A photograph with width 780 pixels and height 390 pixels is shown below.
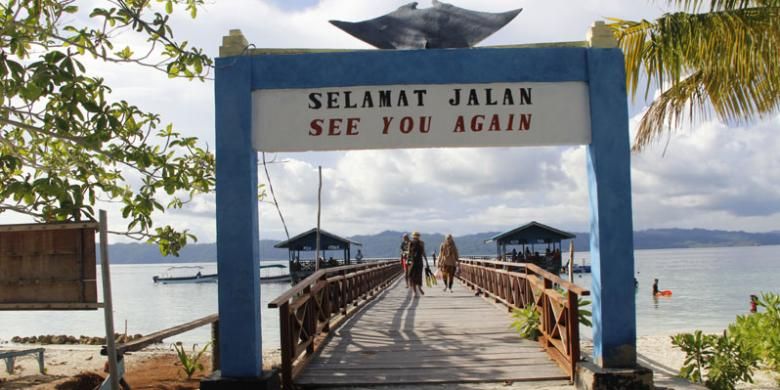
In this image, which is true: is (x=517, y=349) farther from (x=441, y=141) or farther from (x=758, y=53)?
(x=758, y=53)

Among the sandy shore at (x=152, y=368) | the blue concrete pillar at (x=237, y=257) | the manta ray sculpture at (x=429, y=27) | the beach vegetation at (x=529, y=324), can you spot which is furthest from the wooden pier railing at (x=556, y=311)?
the blue concrete pillar at (x=237, y=257)

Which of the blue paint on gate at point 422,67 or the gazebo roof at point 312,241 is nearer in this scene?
the blue paint on gate at point 422,67

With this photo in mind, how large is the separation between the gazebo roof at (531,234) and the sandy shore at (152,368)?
79.7 ft

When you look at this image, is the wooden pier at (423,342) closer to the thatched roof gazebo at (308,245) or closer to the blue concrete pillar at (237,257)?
the blue concrete pillar at (237,257)

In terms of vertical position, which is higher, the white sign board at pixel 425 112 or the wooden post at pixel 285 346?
the white sign board at pixel 425 112

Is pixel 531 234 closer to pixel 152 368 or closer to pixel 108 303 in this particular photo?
pixel 152 368

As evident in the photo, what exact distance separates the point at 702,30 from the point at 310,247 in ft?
124

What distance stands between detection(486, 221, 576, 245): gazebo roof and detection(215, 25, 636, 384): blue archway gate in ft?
113

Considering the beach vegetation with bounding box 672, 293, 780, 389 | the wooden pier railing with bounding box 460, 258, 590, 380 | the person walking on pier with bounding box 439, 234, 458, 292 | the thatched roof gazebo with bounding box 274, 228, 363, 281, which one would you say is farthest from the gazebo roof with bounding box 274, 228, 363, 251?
the beach vegetation with bounding box 672, 293, 780, 389

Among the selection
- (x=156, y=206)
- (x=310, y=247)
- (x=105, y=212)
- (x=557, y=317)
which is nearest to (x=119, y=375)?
(x=105, y=212)

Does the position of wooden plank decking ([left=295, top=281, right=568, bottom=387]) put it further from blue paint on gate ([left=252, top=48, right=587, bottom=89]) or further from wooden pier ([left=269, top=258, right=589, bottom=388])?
blue paint on gate ([left=252, top=48, right=587, bottom=89])

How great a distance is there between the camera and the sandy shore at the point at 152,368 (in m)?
7.59

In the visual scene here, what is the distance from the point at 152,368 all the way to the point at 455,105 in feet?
29.9

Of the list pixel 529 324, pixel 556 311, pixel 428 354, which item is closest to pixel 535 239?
pixel 529 324
